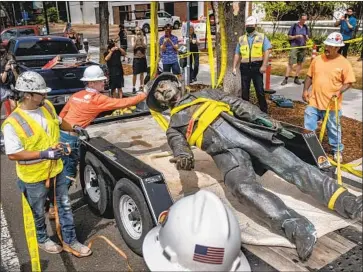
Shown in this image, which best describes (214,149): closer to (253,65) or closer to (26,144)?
(26,144)

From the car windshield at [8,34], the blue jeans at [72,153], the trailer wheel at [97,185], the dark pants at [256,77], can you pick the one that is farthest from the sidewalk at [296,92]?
the car windshield at [8,34]

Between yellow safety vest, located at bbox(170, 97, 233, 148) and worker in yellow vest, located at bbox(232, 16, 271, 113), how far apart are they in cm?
319

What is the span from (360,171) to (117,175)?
275cm

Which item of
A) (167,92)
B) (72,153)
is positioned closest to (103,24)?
(72,153)

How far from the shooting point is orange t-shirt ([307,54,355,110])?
4.70m

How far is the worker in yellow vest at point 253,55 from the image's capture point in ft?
21.9

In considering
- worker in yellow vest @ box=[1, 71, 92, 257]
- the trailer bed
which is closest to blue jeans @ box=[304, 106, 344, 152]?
the trailer bed

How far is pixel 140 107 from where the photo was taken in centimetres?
638

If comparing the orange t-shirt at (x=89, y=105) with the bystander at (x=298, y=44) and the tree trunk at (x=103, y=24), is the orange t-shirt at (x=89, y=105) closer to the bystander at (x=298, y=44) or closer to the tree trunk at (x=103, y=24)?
the bystander at (x=298, y=44)

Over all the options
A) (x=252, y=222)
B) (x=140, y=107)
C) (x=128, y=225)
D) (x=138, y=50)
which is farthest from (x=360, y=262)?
(x=138, y=50)

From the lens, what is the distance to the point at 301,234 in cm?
274

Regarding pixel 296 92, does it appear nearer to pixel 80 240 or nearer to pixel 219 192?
pixel 219 192

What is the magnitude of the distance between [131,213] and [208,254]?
1.81m

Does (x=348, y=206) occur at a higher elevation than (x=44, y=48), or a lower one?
lower
